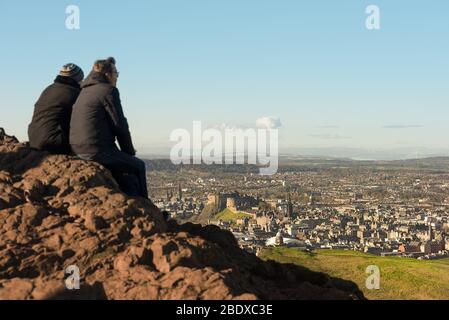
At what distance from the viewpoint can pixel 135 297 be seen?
5410 mm

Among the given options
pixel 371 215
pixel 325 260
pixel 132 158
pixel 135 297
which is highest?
pixel 132 158

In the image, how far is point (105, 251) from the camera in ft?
20.7

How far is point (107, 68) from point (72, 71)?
0.81 meters

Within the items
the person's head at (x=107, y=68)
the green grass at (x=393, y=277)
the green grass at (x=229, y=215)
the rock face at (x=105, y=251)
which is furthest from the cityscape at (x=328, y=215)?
the rock face at (x=105, y=251)

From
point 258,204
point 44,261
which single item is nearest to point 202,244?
point 44,261

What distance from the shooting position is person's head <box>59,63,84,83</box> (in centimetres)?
952

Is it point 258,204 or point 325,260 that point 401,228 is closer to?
point 258,204

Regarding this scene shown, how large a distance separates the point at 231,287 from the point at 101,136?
3952mm

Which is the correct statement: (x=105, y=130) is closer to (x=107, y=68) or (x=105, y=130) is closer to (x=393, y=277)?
(x=107, y=68)

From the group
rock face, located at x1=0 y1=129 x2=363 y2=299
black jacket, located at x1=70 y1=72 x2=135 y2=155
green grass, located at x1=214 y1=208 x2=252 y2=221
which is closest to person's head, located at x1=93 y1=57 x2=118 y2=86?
black jacket, located at x1=70 y1=72 x2=135 y2=155

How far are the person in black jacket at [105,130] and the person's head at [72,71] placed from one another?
60 cm

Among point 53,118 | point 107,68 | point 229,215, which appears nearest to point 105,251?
point 53,118

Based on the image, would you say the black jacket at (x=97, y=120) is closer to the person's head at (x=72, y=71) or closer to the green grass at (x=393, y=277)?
the person's head at (x=72, y=71)

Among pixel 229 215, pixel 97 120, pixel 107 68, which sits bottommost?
pixel 229 215
